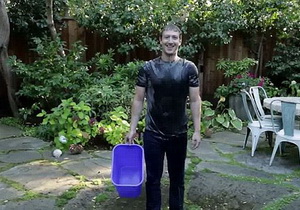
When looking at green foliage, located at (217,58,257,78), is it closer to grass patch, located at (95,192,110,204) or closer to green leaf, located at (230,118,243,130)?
green leaf, located at (230,118,243,130)

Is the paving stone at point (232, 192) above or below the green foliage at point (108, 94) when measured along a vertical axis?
below

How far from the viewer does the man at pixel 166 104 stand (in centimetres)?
218

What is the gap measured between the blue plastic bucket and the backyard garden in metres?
1.30

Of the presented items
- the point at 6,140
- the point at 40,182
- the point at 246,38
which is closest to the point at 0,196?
the point at 40,182

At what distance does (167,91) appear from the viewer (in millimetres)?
2186

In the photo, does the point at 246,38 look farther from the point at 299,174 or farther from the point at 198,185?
the point at 198,185

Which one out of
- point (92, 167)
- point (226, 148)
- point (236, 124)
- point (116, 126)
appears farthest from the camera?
point (236, 124)

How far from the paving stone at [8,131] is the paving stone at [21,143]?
7.8 inches

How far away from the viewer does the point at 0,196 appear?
9.02ft

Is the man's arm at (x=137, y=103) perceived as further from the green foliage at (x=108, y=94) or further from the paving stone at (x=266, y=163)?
the green foliage at (x=108, y=94)

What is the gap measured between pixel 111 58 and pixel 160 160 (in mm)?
3449

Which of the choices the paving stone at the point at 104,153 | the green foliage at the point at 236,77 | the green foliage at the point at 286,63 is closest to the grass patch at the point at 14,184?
the paving stone at the point at 104,153

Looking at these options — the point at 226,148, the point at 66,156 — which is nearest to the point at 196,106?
the point at 66,156

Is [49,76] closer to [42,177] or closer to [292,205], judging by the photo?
[42,177]
